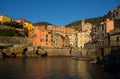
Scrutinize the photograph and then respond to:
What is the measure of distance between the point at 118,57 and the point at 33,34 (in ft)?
265

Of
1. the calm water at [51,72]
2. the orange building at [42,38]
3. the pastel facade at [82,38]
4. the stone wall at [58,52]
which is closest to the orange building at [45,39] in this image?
the orange building at [42,38]

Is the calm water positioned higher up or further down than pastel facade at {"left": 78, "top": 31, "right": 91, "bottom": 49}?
further down

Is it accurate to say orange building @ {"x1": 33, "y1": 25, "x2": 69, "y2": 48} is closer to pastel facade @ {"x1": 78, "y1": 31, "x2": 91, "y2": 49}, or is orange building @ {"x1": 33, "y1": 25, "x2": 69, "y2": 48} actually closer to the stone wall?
the stone wall

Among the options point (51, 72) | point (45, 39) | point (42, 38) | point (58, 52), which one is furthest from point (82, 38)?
point (51, 72)

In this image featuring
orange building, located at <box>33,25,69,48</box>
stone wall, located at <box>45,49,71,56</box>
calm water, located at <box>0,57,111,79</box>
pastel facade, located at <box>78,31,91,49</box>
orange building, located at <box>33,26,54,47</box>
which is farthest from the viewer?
pastel facade, located at <box>78,31,91,49</box>

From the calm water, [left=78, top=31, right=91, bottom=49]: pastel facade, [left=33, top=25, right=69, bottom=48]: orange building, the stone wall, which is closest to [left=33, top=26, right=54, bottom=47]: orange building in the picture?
[left=33, top=25, right=69, bottom=48]: orange building

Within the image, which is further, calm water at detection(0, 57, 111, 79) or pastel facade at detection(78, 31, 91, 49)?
pastel facade at detection(78, 31, 91, 49)

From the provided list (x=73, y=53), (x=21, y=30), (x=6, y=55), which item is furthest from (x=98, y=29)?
(x=21, y=30)

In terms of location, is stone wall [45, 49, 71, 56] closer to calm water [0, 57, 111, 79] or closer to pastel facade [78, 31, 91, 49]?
pastel facade [78, 31, 91, 49]

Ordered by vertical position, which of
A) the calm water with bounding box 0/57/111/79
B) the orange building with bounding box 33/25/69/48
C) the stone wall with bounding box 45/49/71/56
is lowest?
the calm water with bounding box 0/57/111/79

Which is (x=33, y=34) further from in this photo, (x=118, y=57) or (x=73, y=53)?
(x=118, y=57)

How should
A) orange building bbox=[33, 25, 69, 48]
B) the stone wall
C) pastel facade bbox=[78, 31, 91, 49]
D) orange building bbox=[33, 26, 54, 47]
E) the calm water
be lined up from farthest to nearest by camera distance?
pastel facade bbox=[78, 31, 91, 49] < orange building bbox=[33, 25, 69, 48] < orange building bbox=[33, 26, 54, 47] < the stone wall < the calm water

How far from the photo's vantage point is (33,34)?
112 m

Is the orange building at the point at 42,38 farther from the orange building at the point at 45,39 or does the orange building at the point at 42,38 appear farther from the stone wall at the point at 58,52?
the stone wall at the point at 58,52
